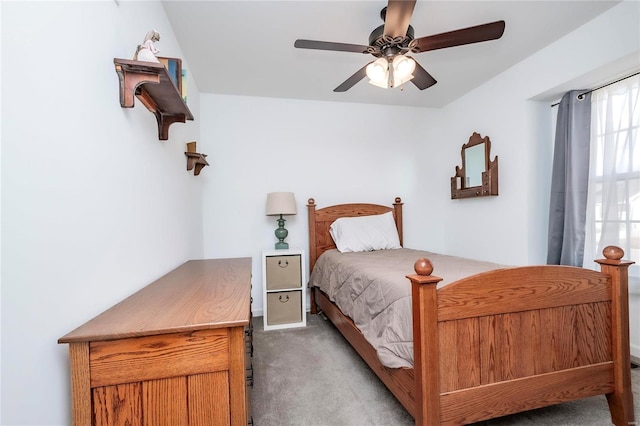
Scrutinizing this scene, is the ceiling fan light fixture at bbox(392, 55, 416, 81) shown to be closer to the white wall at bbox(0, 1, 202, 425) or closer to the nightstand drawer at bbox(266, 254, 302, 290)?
the white wall at bbox(0, 1, 202, 425)

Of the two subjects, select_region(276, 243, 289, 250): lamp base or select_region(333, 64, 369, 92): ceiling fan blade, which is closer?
select_region(333, 64, 369, 92): ceiling fan blade

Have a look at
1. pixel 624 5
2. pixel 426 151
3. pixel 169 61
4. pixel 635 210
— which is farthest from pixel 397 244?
pixel 169 61

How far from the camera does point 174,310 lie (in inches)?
38.9

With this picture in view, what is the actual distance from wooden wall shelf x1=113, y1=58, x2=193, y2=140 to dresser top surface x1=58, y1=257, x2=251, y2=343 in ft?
2.51

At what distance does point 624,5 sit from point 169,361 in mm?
3046

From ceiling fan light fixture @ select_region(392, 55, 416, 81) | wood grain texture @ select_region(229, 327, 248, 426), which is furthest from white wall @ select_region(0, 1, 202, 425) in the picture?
ceiling fan light fixture @ select_region(392, 55, 416, 81)

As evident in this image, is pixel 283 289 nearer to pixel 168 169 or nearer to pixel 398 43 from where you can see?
pixel 168 169

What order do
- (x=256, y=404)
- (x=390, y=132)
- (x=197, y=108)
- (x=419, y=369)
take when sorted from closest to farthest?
(x=419, y=369) → (x=256, y=404) → (x=197, y=108) → (x=390, y=132)

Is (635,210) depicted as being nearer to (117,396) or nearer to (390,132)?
(390,132)

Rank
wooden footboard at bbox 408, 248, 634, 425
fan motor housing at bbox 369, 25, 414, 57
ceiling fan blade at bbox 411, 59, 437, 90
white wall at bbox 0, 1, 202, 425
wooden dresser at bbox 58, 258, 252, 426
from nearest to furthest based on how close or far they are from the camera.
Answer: white wall at bbox 0, 1, 202, 425, wooden dresser at bbox 58, 258, 252, 426, wooden footboard at bbox 408, 248, 634, 425, fan motor housing at bbox 369, 25, 414, 57, ceiling fan blade at bbox 411, 59, 437, 90

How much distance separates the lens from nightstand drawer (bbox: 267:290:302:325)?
2.88 meters

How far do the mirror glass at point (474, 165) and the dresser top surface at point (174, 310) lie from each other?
267 centimetres

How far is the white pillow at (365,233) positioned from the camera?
10.2ft

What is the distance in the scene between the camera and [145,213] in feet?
4.77
